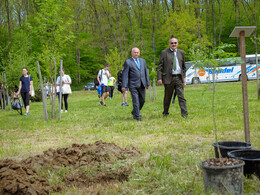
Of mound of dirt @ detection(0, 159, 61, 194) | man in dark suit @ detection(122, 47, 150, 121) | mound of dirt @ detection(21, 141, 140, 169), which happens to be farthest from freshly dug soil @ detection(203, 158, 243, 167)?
man in dark suit @ detection(122, 47, 150, 121)

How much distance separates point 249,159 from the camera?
11.0 feet

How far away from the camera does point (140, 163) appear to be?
4.23 meters

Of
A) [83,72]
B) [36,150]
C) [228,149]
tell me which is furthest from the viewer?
[83,72]

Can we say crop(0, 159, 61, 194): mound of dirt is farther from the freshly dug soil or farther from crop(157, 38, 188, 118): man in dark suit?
crop(157, 38, 188, 118): man in dark suit

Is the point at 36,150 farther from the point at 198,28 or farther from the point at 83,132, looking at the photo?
the point at 198,28

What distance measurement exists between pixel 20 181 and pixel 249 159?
7.65 ft

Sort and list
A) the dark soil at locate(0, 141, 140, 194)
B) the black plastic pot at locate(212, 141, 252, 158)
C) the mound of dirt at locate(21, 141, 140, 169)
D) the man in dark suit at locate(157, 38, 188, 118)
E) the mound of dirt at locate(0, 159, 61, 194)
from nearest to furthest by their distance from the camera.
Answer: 1. the mound of dirt at locate(0, 159, 61, 194)
2. the dark soil at locate(0, 141, 140, 194)
3. the black plastic pot at locate(212, 141, 252, 158)
4. the mound of dirt at locate(21, 141, 140, 169)
5. the man in dark suit at locate(157, 38, 188, 118)

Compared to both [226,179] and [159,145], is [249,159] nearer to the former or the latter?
[226,179]

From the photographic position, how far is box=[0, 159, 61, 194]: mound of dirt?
10.8ft

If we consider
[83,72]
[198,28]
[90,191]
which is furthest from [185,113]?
[83,72]

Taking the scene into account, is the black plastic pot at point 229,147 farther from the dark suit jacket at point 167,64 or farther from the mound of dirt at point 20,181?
the dark suit jacket at point 167,64

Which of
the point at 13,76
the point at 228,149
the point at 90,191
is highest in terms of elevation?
the point at 13,76

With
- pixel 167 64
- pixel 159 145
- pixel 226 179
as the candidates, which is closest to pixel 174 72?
pixel 167 64

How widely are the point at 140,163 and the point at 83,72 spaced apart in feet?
159
